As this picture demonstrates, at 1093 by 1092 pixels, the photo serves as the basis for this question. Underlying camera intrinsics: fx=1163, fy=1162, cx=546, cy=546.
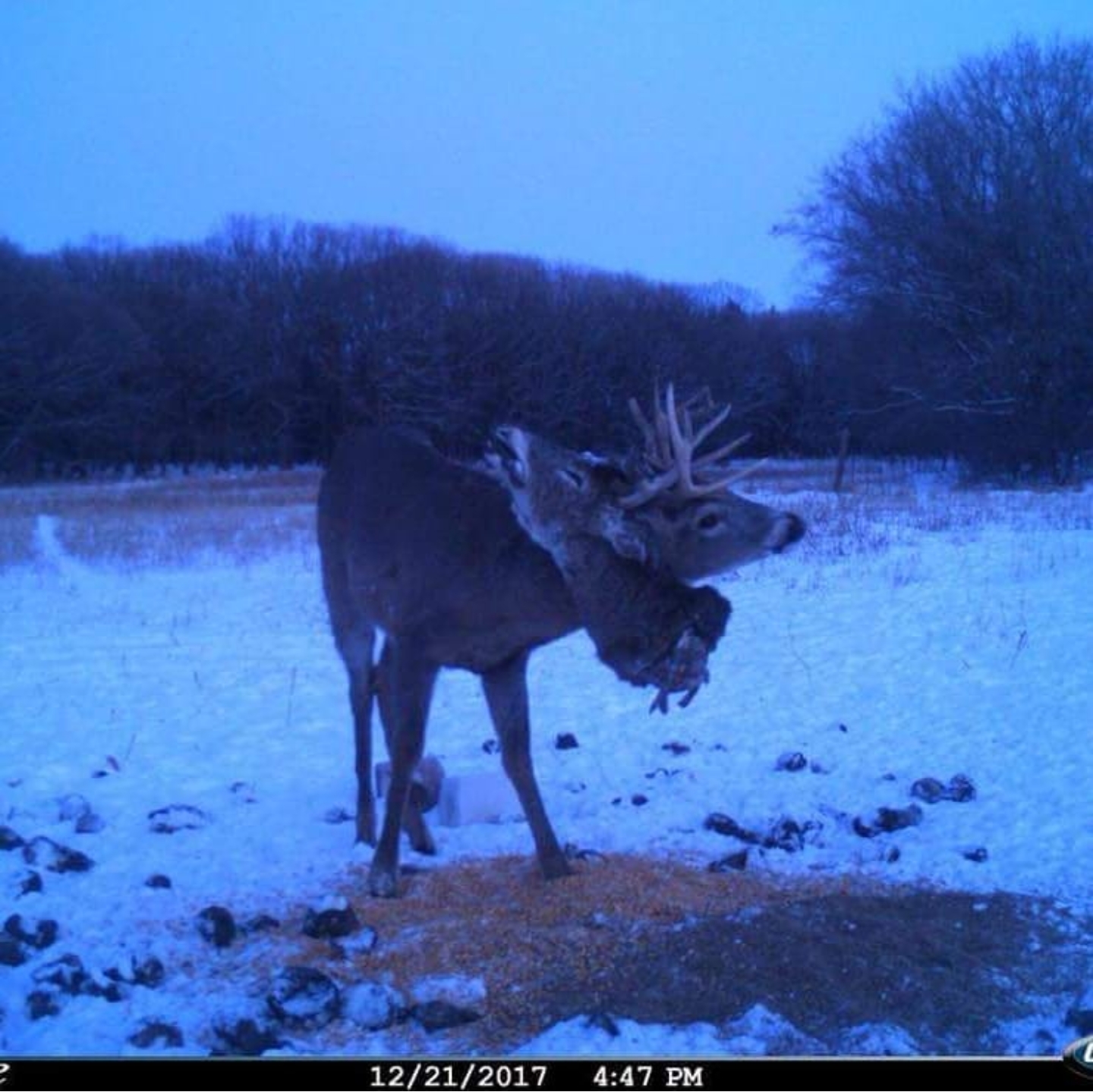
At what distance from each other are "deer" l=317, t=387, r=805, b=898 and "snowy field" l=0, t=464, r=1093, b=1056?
0.52 metres

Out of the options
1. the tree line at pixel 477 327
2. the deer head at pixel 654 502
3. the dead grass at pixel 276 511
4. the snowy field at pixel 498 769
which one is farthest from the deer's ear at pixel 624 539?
the dead grass at pixel 276 511

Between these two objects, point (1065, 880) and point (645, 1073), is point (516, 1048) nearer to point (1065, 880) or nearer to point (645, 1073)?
point (645, 1073)

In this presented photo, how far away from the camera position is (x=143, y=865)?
209 inches

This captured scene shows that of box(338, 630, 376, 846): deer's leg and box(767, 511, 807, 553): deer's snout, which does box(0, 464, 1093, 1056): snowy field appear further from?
box(767, 511, 807, 553): deer's snout

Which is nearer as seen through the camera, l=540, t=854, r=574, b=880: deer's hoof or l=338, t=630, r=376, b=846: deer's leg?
l=540, t=854, r=574, b=880: deer's hoof

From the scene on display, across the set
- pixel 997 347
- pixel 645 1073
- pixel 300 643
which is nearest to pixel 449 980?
pixel 645 1073

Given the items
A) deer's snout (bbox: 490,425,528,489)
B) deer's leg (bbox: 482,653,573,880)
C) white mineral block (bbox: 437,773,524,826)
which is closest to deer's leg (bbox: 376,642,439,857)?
white mineral block (bbox: 437,773,524,826)

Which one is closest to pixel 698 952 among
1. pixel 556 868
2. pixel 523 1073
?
pixel 556 868

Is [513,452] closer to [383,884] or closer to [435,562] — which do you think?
[435,562]

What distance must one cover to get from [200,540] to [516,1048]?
13774 mm

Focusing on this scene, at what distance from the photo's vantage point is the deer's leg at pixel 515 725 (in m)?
5.26

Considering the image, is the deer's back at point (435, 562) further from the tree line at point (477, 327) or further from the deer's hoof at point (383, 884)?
the tree line at point (477, 327)

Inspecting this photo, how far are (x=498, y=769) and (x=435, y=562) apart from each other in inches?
67.2

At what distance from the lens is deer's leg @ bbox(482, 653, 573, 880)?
17.3 feet
